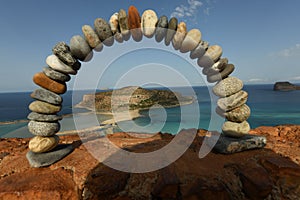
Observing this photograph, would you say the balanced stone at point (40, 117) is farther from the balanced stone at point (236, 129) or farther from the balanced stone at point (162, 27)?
the balanced stone at point (236, 129)

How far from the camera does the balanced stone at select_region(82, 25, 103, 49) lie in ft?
12.5

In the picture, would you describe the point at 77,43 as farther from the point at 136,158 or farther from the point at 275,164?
the point at 275,164

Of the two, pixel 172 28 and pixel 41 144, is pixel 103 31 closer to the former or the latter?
pixel 172 28

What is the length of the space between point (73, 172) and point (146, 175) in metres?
1.60

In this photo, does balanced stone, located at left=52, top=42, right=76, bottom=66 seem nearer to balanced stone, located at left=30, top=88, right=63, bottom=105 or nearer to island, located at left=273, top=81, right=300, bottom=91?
balanced stone, located at left=30, top=88, right=63, bottom=105

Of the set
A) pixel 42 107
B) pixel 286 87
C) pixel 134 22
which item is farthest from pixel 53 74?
pixel 286 87

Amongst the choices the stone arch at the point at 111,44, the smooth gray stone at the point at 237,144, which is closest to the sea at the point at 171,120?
the stone arch at the point at 111,44

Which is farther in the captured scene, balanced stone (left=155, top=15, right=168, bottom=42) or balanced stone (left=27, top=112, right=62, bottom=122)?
balanced stone (left=155, top=15, right=168, bottom=42)

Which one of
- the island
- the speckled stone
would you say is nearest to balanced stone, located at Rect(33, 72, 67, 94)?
the speckled stone

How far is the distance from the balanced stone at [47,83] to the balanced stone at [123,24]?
2.16 metres

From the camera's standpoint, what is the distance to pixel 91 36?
12.5ft

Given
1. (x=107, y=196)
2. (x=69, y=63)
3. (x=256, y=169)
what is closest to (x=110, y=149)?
(x=107, y=196)

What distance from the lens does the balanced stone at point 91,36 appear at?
3805mm

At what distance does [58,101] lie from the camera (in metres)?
3.84
